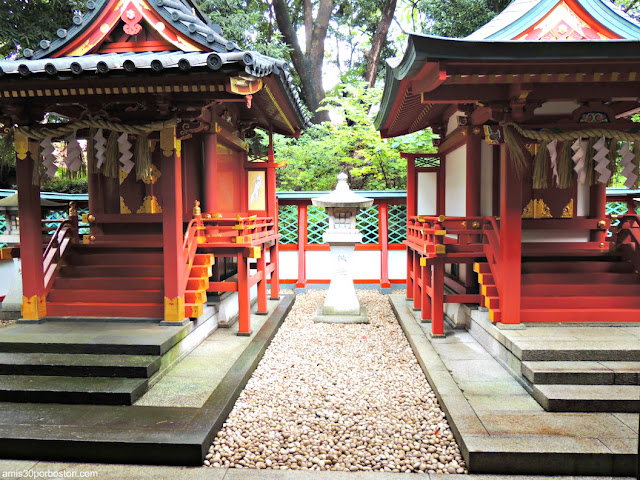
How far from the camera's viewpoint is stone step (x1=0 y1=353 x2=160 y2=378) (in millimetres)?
4312

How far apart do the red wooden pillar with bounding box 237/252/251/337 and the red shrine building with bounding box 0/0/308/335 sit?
0.02m

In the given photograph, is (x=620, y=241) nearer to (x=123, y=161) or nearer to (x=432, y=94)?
(x=432, y=94)

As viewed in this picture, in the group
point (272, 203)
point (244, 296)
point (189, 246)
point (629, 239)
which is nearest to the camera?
point (189, 246)

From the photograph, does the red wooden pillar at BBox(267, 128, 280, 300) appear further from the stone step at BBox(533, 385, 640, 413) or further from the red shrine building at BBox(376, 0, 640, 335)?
the stone step at BBox(533, 385, 640, 413)

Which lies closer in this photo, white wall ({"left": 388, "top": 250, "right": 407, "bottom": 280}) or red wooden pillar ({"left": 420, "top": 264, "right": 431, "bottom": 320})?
red wooden pillar ({"left": 420, "top": 264, "right": 431, "bottom": 320})

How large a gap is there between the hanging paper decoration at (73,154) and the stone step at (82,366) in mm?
2476

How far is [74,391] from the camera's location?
157 inches

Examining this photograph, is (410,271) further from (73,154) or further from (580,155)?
(73,154)

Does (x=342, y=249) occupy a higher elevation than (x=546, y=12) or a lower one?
lower

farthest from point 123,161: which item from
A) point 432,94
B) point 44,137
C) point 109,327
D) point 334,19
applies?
point 334,19

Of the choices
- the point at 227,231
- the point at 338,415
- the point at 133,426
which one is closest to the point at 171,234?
the point at 227,231

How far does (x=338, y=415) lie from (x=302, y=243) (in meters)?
7.06

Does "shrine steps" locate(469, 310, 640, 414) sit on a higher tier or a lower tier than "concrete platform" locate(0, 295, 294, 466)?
higher

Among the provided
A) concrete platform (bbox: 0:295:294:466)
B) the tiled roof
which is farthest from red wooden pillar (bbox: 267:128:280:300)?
concrete platform (bbox: 0:295:294:466)
